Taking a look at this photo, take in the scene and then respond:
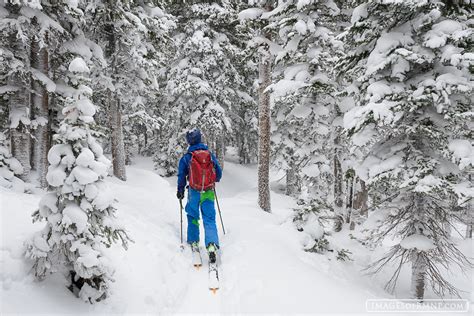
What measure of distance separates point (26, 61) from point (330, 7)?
949 cm

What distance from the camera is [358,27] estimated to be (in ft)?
24.5

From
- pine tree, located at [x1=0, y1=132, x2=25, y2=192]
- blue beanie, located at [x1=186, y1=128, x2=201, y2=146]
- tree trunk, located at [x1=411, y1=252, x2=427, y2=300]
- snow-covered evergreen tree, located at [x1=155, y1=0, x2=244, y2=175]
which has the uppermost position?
snow-covered evergreen tree, located at [x1=155, y1=0, x2=244, y2=175]

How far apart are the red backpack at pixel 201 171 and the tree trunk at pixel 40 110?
5.19 metres

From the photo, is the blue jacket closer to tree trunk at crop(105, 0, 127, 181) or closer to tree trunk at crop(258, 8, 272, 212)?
tree trunk at crop(258, 8, 272, 212)

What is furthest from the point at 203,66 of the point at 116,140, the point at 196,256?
the point at 196,256

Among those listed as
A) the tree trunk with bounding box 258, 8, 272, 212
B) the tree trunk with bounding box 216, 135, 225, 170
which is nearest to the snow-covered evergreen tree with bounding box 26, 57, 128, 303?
the tree trunk with bounding box 258, 8, 272, 212

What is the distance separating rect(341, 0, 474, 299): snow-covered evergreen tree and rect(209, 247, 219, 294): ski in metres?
3.76

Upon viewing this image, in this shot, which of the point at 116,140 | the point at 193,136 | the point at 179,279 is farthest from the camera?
the point at 116,140

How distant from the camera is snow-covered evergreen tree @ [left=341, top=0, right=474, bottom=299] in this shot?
6258mm

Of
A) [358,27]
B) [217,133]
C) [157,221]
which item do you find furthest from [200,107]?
[358,27]

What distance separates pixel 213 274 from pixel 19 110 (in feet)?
24.4

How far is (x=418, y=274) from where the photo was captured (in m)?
7.26

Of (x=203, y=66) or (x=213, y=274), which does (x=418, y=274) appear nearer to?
(x=213, y=274)

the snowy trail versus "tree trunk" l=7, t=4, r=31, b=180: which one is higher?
"tree trunk" l=7, t=4, r=31, b=180
